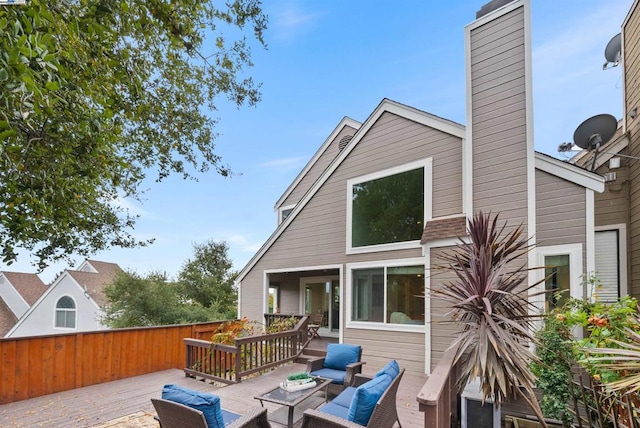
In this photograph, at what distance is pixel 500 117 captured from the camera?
19.8 ft

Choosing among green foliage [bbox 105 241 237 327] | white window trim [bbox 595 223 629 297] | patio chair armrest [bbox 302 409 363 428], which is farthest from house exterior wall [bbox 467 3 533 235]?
green foliage [bbox 105 241 237 327]

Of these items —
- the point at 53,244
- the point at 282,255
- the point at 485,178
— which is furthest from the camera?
the point at 282,255

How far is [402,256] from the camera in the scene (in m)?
7.37

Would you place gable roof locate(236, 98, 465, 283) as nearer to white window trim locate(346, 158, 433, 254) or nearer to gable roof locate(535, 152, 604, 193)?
white window trim locate(346, 158, 433, 254)

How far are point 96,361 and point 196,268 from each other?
1417 cm

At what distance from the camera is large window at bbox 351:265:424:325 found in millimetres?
7027

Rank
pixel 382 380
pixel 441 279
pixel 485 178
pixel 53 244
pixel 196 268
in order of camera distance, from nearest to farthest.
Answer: pixel 382 380, pixel 485 178, pixel 441 279, pixel 53 244, pixel 196 268

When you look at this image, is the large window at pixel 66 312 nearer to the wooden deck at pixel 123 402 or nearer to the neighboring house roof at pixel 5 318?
the neighboring house roof at pixel 5 318

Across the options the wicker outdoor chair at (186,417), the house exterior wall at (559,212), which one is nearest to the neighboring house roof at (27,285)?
the wicker outdoor chair at (186,417)

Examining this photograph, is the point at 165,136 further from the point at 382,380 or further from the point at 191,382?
the point at 382,380

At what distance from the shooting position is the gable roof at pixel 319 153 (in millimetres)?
12039

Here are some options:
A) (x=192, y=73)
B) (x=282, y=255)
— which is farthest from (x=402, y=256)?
(x=192, y=73)

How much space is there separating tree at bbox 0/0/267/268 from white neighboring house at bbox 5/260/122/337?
12.8m

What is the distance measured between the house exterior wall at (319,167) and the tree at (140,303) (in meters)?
6.00
